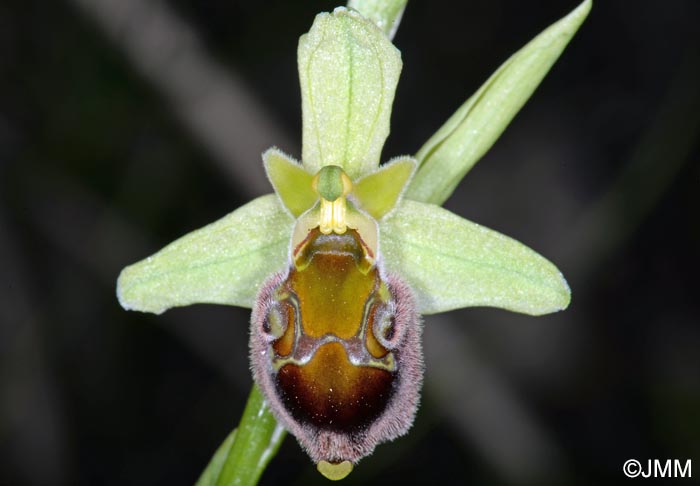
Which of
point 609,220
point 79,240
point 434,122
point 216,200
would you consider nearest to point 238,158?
point 216,200

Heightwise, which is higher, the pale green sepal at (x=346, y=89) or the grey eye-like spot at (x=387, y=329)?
the pale green sepal at (x=346, y=89)

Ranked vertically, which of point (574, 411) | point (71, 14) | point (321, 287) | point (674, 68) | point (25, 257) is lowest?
point (321, 287)

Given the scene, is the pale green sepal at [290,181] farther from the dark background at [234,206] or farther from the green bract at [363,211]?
the dark background at [234,206]

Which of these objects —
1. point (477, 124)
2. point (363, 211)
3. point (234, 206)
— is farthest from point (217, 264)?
point (234, 206)

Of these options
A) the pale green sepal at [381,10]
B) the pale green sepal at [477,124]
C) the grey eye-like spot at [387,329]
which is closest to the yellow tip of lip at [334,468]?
the grey eye-like spot at [387,329]

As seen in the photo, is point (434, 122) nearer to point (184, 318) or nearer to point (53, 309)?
point (184, 318)

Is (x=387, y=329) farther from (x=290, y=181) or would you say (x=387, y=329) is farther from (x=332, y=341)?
(x=290, y=181)

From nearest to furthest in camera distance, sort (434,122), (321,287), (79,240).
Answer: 1. (321,287)
2. (79,240)
3. (434,122)
